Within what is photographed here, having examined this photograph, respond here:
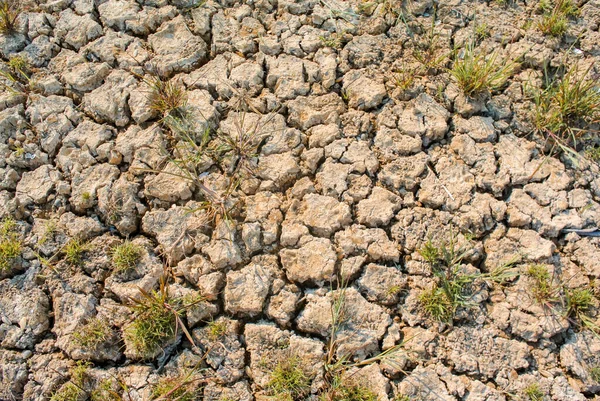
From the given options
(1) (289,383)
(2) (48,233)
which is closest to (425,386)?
(1) (289,383)

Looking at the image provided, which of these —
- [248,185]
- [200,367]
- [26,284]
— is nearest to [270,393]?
[200,367]

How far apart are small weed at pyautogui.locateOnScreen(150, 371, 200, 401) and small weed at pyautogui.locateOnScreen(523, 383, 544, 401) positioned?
1.59 meters

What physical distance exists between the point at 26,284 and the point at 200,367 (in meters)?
1.06

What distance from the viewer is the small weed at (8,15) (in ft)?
9.87

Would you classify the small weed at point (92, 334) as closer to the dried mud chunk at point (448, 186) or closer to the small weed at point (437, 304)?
the small weed at point (437, 304)

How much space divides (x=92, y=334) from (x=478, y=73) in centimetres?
256

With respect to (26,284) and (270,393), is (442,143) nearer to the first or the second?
(270,393)

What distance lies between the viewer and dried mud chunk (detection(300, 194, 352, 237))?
249 cm

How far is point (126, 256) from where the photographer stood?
2.47 metres

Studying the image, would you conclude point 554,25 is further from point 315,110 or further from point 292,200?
point 292,200

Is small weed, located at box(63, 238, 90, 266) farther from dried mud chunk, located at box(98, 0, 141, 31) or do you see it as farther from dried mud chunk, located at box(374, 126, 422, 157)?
dried mud chunk, located at box(374, 126, 422, 157)

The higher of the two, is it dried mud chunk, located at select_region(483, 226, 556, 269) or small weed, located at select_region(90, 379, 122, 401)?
dried mud chunk, located at select_region(483, 226, 556, 269)

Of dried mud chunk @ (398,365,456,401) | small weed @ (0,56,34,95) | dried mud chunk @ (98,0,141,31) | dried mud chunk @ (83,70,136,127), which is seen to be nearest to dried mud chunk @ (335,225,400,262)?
dried mud chunk @ (398,365,456,401)

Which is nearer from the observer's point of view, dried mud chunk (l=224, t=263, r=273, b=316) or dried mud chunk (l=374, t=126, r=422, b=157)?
dried mud chunk (l=224, t=263, r=273, b=316)
